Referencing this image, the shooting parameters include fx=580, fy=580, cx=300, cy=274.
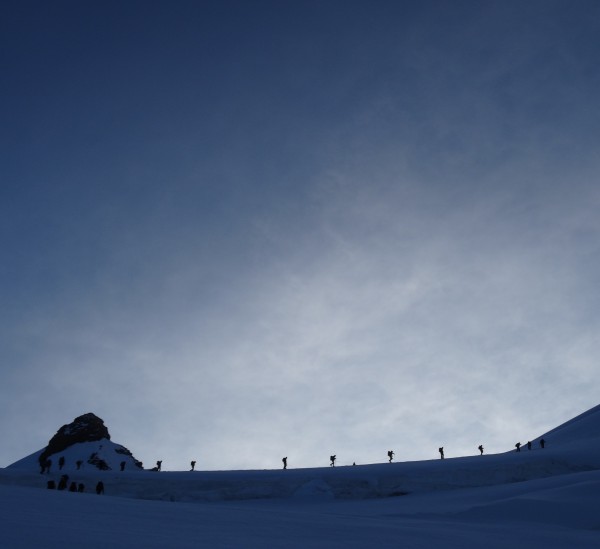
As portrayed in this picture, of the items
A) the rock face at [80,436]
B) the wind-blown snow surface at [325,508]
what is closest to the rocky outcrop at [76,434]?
the rock face at [80,436]

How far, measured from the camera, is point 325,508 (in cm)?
2819

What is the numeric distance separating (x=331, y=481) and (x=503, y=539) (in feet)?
70.3

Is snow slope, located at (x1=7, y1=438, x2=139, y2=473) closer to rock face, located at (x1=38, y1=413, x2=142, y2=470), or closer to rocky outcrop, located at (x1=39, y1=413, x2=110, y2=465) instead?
rock face, located at (x1=38, y1=413, x2=142, y2=470)

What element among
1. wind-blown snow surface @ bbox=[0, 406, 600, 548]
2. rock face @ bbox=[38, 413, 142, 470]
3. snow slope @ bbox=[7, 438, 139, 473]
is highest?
rock face @ bbox=[38, 413, 142, 470]

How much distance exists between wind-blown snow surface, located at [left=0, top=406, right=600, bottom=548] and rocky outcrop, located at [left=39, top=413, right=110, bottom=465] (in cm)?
4021

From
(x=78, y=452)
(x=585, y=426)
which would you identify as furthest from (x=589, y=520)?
(x=78, y=452)

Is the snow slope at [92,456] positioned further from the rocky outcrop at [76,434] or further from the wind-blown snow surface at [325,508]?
the wind-blown snow surface at [325,508]

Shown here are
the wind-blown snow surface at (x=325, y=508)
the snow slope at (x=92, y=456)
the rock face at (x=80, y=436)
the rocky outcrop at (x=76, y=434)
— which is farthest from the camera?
the rocky outcrop at (x=76, y=434)

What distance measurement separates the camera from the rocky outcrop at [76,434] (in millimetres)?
75500

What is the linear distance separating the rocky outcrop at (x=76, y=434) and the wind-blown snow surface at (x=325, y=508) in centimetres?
4021

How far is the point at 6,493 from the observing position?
16.2 m

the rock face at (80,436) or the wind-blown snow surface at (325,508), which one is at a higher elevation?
the rock face at (80,436)

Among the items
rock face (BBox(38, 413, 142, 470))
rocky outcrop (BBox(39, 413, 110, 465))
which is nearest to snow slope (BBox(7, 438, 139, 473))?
rock face (BBox(38, 413, 142, 470))

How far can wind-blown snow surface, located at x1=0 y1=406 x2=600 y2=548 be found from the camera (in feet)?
36.8
